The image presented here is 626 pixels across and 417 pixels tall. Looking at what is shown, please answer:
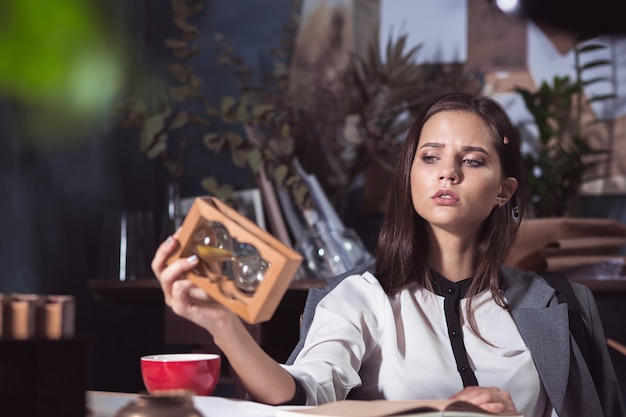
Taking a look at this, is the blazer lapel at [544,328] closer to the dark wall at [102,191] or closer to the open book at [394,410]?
the open book at [394,410]

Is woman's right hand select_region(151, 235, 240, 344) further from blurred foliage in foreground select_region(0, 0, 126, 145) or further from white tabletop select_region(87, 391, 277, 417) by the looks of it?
blurred foliage in foreground select_region(0, 0, 126, 145)

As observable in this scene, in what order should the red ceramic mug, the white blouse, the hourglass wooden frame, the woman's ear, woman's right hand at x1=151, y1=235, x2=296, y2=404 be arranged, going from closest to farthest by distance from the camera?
the hourglass wooden frame, woman's right hand at x1=151, y1=235, x2=296, y2=404, the red ceramic mug, the white blouse, the woman's ear

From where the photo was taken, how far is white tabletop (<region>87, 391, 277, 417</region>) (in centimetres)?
85

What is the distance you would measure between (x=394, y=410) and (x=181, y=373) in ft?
1.07

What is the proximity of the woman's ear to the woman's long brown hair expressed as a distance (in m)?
0.01

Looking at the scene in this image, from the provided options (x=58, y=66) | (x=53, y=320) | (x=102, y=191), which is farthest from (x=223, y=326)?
(x=102, y=191)

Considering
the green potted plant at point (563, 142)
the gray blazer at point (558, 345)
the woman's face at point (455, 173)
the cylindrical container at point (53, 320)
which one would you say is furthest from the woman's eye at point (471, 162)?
the cylindrical container at point (53, 320)

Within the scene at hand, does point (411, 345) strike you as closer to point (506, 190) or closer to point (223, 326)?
point (506, 190)

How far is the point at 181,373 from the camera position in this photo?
1020mm

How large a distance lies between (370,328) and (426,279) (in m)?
0.17

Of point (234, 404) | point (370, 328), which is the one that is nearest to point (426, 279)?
point (370, 328)

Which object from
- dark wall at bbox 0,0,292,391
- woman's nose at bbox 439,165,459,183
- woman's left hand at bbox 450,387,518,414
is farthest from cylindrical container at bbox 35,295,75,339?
dark wall at bbox 0,0,292,391

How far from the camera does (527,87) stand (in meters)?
2.50

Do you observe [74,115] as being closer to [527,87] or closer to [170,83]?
[170,83]
